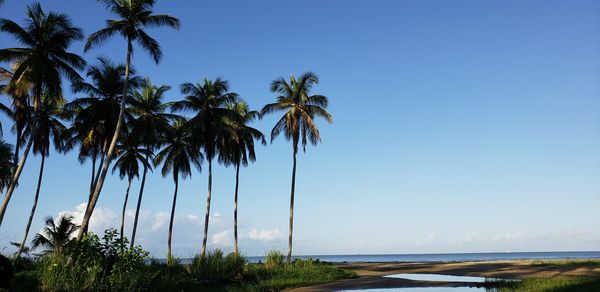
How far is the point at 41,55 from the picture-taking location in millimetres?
27672

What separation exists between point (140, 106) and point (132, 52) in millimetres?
9831

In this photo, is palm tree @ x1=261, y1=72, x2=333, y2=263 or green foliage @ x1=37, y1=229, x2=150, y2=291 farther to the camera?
palm tree @ x1=261, y1=72, x2=333, y2=263

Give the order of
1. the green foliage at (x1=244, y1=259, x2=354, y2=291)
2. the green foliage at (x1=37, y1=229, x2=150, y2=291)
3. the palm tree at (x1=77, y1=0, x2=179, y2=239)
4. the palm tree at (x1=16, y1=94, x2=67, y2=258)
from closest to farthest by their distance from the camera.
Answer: the green foliage at (x1=37, y1=229, x2=150, y2=291) → the green foliage at (x1=244, y1=259, x2=354, y2=291) → the palm tree at (x1=77, y1=0, x2=179, y2=239) → the palm tree at (x1=16, y1=94, x2=67, y2=258)

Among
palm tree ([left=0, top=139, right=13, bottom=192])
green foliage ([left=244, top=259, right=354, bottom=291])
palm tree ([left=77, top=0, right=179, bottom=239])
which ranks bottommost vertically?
green foliage ([left=244, top=259, right=354, bottom=291])

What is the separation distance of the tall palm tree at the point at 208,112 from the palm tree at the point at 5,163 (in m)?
18.8

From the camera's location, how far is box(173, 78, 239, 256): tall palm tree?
38.8 meters

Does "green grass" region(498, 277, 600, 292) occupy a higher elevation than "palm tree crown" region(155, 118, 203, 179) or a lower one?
lower

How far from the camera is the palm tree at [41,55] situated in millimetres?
27078

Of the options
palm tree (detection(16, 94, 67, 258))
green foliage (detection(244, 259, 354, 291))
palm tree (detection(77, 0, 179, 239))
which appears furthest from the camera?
palm tree (detection(16, 94, 67, 258))

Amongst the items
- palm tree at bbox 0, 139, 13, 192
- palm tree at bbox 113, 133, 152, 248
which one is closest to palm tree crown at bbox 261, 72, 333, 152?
palm tree at bbox 113, 133, 152, 248

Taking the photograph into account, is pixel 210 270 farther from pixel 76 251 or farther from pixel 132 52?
pixel 132 52

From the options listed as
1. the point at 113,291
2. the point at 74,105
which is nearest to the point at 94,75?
the point at 74,105

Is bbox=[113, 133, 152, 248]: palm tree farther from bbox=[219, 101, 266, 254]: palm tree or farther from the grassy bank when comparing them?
the grassy bank

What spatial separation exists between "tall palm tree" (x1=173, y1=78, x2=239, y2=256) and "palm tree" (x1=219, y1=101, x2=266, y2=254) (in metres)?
1.48
